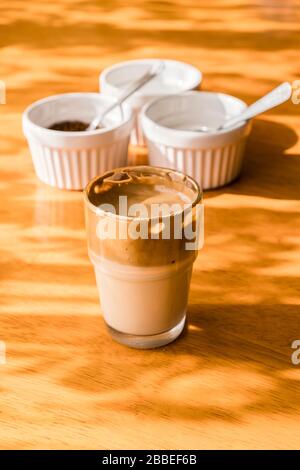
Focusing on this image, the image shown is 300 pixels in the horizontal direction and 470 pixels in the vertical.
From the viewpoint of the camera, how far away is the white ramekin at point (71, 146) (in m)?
1.29

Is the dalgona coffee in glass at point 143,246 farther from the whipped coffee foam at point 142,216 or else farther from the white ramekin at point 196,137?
the white ramekin at point 196,137

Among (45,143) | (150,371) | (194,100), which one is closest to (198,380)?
(150,371)

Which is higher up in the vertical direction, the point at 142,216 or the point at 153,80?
the point at 142,216

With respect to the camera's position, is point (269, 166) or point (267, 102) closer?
point (267, 102)

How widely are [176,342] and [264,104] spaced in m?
0.50

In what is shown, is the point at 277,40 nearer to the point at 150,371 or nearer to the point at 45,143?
the point at 45,143

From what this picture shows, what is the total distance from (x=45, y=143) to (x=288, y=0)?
4.59ft

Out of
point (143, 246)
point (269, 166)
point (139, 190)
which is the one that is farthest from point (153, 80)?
point (143, 246)

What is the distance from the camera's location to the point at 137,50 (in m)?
1.97

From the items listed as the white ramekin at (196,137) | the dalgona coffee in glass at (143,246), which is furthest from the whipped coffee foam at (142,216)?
the white ramekin at (196,137)

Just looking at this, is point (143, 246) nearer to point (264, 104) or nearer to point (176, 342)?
point (176, 342)

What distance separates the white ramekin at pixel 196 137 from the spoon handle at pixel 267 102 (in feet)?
0.06

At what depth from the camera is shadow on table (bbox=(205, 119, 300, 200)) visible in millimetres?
1338

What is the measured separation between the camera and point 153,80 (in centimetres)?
160
